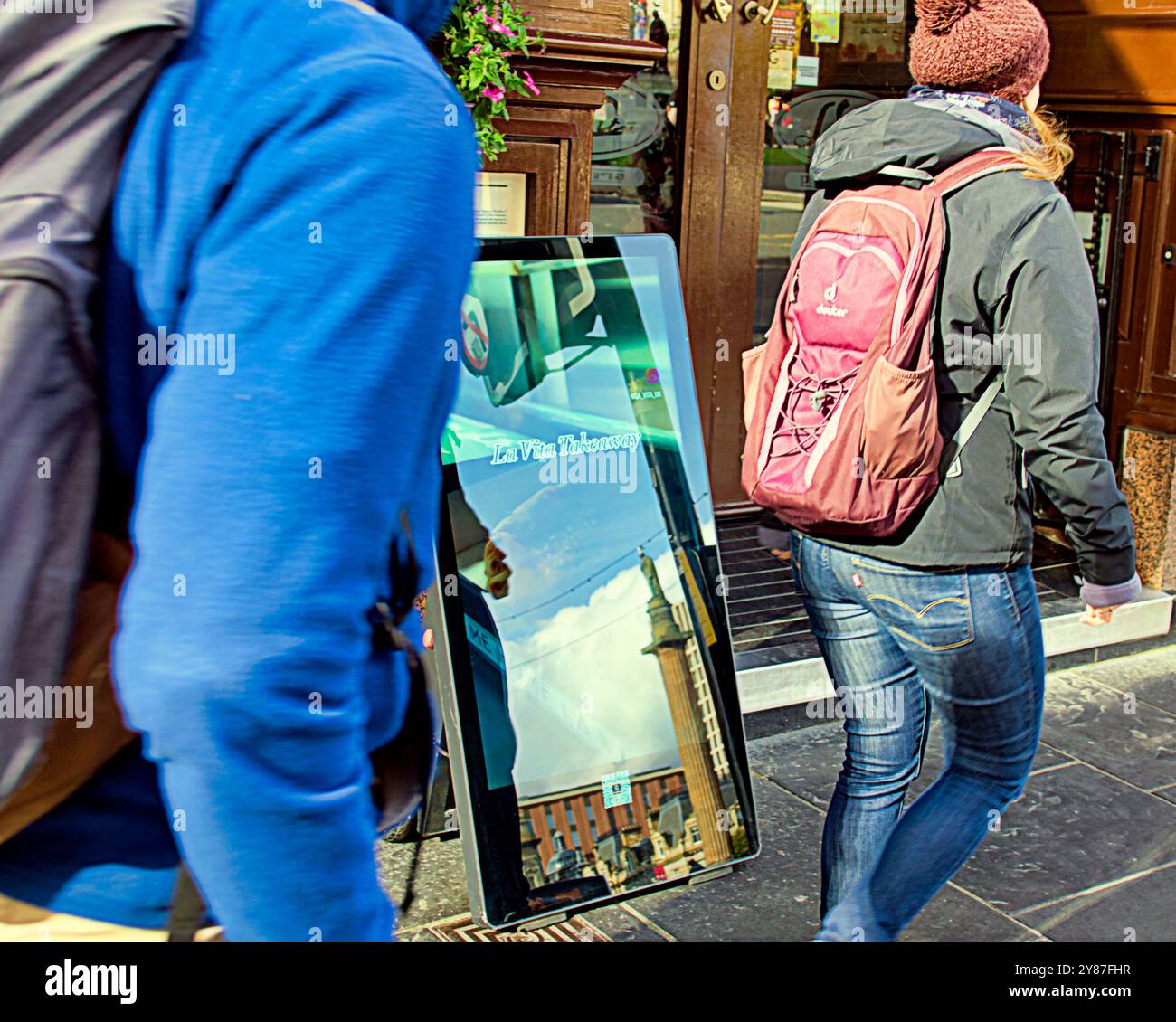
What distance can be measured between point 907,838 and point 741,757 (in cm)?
78

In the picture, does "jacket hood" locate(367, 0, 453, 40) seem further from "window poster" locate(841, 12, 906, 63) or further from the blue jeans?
"window poster" locate(841, 12, 906, 63)

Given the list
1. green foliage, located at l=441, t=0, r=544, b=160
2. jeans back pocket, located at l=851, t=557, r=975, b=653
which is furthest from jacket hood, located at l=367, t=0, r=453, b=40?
green foliage, located at l=441, t=0, r=544, b=160

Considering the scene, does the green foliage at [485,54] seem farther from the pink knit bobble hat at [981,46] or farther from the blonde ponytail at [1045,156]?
the blonde ponytail at [1045,156]

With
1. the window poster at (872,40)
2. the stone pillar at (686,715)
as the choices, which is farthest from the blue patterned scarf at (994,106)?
the window poster at (872,40)

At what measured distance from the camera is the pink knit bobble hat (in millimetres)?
2844

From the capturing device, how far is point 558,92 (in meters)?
4.69

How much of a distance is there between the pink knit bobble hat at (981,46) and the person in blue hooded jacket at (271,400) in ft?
6.88

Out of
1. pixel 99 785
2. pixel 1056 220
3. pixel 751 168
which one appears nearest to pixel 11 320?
pixel 99 785

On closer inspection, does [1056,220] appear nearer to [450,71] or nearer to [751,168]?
[450,71]

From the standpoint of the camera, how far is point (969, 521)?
276 cm

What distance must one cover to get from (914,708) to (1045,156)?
3.94 feet

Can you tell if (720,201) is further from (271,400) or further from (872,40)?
(271,400)

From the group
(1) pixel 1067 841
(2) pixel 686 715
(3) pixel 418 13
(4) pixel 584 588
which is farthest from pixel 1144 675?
(3) pixel 418 13

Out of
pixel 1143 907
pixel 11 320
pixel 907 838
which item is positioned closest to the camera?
pixel 11 320
